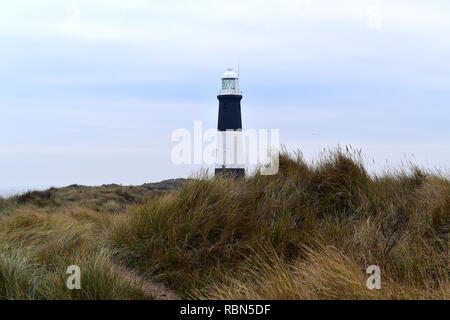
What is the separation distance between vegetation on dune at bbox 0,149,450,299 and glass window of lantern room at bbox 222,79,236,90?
2085cm

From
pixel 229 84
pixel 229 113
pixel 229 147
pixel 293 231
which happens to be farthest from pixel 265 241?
pixel 229 84

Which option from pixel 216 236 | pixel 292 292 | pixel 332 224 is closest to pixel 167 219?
pixel 216 236

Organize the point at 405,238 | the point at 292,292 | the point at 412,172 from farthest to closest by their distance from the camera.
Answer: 1. the point at 412,172
2. the point at 405,238
3. the point at 292,292

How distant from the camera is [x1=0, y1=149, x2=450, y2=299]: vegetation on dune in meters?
5.06

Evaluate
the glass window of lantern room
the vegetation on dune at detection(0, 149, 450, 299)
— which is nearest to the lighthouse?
the glass window of lantern room

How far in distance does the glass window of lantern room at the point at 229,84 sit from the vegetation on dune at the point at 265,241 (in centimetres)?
2085

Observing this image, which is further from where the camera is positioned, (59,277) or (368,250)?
(368,250)

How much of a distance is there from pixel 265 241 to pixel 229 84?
23.8 m

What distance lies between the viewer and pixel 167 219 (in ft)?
23.1

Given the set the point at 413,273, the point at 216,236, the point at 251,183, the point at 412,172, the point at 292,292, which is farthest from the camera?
the point at 412,172

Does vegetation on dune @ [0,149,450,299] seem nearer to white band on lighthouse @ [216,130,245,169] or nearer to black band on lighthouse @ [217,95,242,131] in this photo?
white band on lighthouse @ [216,130,245,169]
